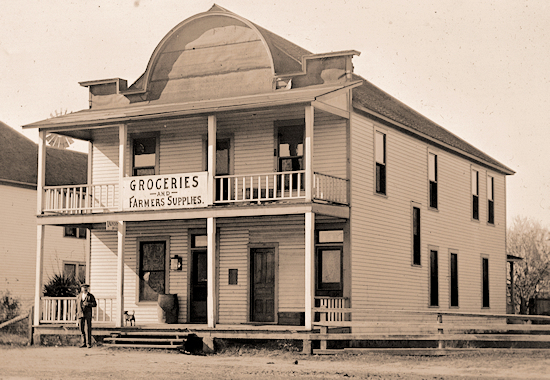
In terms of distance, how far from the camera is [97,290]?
26.1 metres

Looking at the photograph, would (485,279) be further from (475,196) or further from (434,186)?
(434,186)

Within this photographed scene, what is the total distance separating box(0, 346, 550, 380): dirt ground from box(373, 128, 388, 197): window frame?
6.33 metres

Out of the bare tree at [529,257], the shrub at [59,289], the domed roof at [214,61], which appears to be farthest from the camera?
the bare tree at [529,257]

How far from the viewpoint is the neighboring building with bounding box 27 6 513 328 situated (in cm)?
2236

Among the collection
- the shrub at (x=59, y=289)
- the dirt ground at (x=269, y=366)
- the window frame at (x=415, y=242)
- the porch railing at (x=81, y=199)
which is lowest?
the dirt ground at (x=269, y=366)

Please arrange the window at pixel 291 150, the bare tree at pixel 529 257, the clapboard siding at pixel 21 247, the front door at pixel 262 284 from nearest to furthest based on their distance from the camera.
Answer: the window at pixel 291 150, the front door at pixel 262 284, the clapboard siding at pixel 21 247, the bare tree at pixel 529 257

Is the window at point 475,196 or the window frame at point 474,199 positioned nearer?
the window frame at point 474,199

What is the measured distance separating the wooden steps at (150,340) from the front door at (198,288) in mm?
2284

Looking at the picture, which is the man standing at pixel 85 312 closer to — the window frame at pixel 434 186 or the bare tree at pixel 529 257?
the window frame at pixel 434 186

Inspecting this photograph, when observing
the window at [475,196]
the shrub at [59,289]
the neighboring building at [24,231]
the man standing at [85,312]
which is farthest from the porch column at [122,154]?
the window at [475,196]

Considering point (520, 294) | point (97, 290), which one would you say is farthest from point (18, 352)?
point (520, 294)

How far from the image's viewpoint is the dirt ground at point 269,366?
629 inches

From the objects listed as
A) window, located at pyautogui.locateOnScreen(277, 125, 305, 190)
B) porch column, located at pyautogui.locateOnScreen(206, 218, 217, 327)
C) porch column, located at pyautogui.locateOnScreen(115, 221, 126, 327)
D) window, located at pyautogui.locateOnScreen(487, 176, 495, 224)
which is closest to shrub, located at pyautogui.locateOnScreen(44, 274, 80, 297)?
porch column, located at pyautogui.locateOnScreen(115, 221, 126, 327)

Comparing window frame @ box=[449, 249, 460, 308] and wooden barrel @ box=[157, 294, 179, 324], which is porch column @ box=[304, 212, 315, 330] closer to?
wooden barrel @ box=[157, 294, 179, 324]
